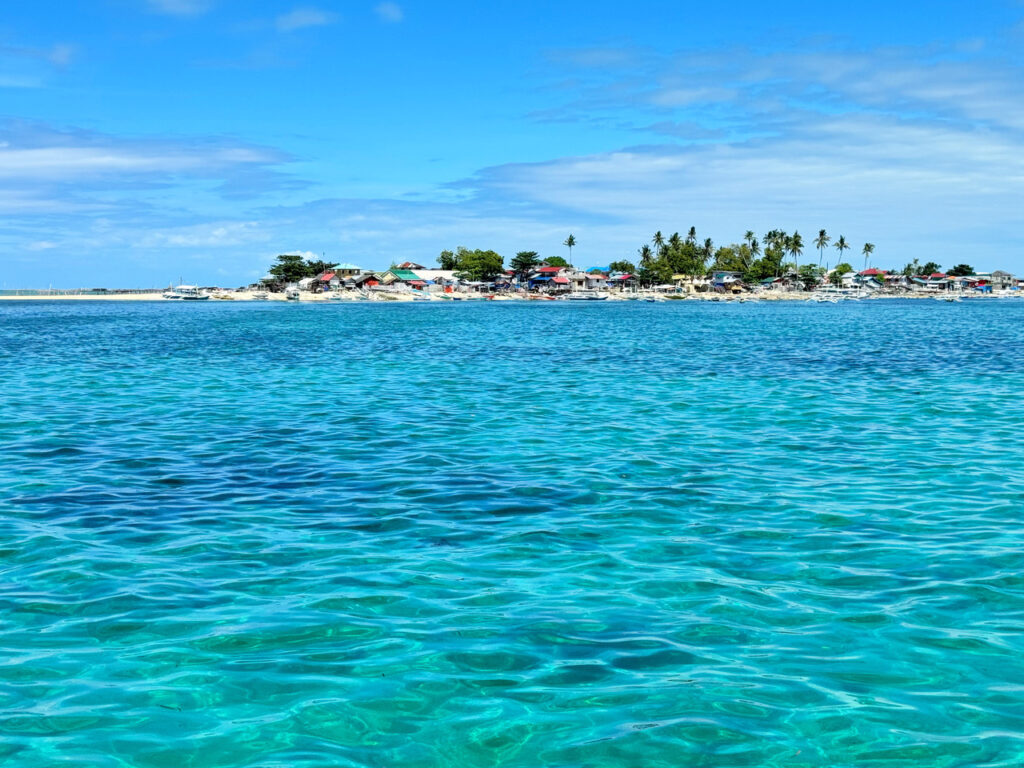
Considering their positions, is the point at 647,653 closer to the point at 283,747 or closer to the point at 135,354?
the point at 283,747

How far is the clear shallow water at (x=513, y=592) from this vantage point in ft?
21.5

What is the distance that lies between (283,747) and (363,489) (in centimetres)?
796

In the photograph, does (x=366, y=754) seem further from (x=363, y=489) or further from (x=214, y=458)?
(x=214, y=458)

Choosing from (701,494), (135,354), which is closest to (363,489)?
(701,494)

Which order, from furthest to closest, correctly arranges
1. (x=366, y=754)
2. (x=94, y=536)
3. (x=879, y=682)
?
1. (x=94, y=536)
2. (x=879, y=682)
3. (x=366, y=754)

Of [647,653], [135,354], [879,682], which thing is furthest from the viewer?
[135,354]

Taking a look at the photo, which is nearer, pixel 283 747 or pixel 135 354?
pixel 283 747

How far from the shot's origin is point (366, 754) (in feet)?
20.6

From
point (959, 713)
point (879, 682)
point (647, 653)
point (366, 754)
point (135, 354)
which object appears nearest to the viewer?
point (366, 754)

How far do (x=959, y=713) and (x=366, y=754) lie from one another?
4454 millimetres

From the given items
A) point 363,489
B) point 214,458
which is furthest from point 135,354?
point 363,489

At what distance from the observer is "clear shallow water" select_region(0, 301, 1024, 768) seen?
6.56 metres

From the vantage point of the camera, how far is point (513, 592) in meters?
9.38

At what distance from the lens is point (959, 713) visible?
22.5 feet
